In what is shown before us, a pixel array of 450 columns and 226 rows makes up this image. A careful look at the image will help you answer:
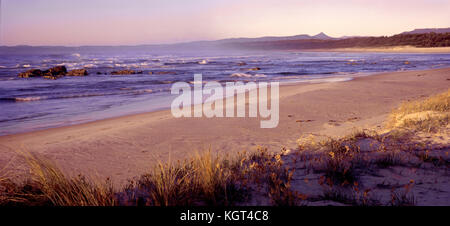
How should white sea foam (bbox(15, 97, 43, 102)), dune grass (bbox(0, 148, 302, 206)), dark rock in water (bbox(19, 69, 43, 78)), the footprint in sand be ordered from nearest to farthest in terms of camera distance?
dune grass (bbox(0, 148, 302, 206))
the footprint in sand
white sea foam (bbox(15, 97, 43, 102))
dark rock in water (bbox(19, 69, 43, 78))

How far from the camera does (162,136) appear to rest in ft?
22.5

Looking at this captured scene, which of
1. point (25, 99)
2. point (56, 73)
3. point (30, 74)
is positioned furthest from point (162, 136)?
point (56, 73)

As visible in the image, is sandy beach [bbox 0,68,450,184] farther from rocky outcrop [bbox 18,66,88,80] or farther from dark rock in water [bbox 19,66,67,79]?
dark rock in water [bbox 19,66,67,79]

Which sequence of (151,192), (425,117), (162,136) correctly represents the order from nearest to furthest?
(151,192), (425,117), (162,136)

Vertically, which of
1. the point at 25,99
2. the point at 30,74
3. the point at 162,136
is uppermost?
the point at 30,74

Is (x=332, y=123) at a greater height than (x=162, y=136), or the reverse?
(x=332, y=123)

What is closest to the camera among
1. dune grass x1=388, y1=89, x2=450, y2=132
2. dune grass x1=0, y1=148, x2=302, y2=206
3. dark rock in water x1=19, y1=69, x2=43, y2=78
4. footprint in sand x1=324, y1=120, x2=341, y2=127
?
dune grass x1=0, y1=148, x2=302, y2=206

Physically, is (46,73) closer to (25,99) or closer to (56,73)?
(56,73)

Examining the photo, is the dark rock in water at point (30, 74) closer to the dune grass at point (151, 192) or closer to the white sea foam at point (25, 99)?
the white sea foam at point (25, 99)

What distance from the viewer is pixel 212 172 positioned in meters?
3.06

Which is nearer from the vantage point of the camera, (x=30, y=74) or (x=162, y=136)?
(x=162, y=136)

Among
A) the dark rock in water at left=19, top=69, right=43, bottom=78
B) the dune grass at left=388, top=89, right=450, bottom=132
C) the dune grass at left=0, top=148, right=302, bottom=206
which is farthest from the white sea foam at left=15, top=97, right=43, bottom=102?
the dune grass at left=388, top=89, right=450, bottom=132

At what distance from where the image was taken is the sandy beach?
530 cm
